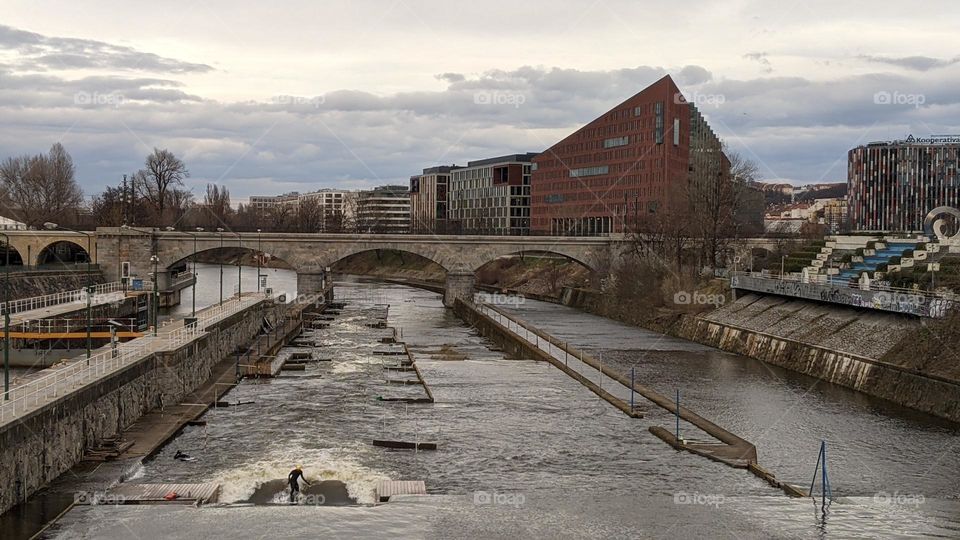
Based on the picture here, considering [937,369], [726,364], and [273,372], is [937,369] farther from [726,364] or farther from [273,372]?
[273,372]

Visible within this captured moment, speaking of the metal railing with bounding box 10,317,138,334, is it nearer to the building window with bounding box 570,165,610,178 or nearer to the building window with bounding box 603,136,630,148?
the building window with bounding box 603,136,630,148

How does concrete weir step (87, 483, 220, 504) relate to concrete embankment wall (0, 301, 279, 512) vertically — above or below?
below

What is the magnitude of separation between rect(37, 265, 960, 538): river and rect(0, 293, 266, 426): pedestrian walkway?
12.8 ft

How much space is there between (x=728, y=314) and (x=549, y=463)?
47.1 meters

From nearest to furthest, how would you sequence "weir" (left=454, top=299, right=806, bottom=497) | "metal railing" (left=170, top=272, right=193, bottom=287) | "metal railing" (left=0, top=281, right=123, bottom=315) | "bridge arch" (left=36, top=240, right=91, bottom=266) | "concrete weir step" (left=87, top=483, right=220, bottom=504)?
"concrete weir step" (left=87, top=483, right=220, bottom=504)
"weir" (left=454, top=299, right=806, bottom=497)
"metal railing" (left=0, top=281, right=123, bottom=315)
"bridge arch" (left=36, top=240, right=91, bottom=266)
"metal railing" (left=170, top=272, right=193, bottom=287)

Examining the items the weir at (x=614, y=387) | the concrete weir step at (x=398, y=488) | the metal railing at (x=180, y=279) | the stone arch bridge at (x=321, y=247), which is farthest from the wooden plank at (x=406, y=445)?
the metal railing at (x=180, y=279)

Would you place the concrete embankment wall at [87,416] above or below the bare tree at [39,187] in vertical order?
below

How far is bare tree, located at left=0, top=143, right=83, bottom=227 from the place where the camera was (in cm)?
14688

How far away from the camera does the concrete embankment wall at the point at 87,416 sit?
1096 inches

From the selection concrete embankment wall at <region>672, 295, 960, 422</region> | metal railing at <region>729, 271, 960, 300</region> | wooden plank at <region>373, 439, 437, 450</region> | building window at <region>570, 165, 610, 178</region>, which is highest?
building window at <region>570, 165, 610, 178</region>

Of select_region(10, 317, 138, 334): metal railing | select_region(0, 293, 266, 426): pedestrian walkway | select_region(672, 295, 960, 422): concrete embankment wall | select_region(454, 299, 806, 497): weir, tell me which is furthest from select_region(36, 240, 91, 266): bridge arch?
select_region(672, 295, 960, 422): concrete embankment wall

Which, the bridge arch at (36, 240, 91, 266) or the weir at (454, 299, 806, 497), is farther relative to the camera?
the bridge arch at (36, 240, 91, 266)

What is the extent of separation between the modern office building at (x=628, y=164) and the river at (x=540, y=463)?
8063 cm

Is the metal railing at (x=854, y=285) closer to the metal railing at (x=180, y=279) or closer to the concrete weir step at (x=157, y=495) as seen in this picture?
the concrete weir step at (x=157, y=495)
